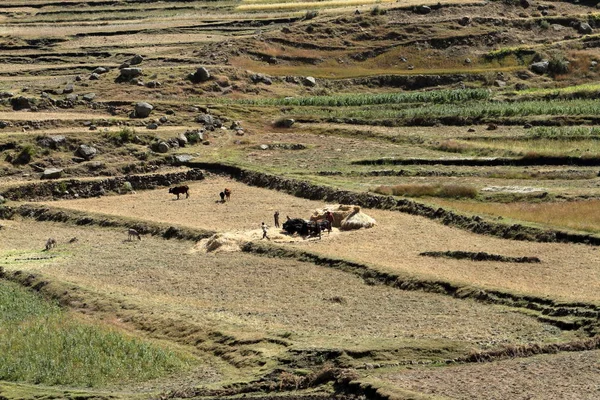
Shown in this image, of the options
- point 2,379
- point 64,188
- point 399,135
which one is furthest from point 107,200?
point 2,379

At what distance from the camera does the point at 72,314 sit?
110 feet

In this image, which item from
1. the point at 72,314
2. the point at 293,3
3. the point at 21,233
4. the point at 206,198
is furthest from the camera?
the point at 293,3

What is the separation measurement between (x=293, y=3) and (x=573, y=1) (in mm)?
25177

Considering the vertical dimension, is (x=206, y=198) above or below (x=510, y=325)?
below

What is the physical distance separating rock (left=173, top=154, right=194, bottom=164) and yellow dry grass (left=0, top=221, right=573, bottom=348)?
14451 mm

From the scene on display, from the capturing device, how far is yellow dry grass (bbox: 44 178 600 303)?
33.8 metres

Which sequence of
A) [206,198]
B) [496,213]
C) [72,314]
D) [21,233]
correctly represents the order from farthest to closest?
[206,198]
[21,233]
[496,213]
[72,314]

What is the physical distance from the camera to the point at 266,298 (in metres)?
34.2

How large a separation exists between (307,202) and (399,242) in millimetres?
9933

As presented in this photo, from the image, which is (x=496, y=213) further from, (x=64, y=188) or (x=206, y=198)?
(x=64, y=188)

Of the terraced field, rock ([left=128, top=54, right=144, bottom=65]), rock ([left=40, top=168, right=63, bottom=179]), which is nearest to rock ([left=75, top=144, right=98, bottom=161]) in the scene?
the terraced field

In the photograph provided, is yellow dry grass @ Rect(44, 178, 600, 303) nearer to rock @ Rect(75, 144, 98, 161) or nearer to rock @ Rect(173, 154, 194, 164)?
rock @ Rect(173, 154, 194, 164)

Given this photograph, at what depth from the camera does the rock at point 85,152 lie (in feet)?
194

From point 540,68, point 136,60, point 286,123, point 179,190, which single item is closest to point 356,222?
point 179,190
